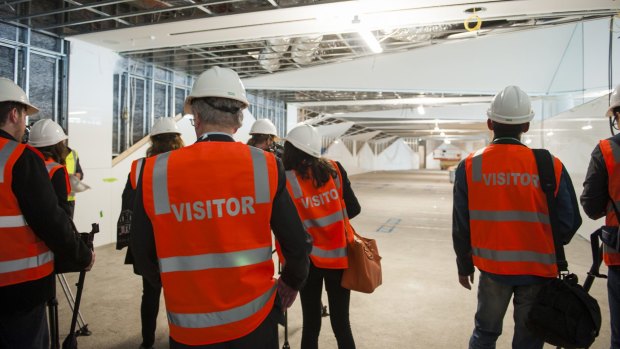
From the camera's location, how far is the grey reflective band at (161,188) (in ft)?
4.54

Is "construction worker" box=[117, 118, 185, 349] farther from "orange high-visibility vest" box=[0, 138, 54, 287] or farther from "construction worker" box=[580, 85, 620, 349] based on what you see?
"construction worker" box=[580, 85, 620, 349]

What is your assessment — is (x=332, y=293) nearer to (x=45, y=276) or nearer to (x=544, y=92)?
(x=45, y=276)

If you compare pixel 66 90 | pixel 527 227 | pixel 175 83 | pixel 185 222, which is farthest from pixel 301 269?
pixel 175 83

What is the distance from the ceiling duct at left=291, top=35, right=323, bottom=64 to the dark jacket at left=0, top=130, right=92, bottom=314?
5.72 metres

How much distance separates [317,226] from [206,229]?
40.6 inches

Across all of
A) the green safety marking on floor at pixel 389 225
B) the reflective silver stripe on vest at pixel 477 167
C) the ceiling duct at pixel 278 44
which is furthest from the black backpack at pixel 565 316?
the ceiling duct at pixel 278 44

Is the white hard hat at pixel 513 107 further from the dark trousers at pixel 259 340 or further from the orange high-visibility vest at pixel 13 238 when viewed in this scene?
the orange high-visibility vest at pixel 13 238

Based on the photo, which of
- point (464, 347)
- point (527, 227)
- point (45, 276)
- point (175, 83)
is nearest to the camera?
point (45, 276)

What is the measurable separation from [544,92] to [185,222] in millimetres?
10077

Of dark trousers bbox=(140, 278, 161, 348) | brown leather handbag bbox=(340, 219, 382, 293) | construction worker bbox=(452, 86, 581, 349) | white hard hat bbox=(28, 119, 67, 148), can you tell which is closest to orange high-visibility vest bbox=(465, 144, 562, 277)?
construction worker bbox=(452, 86, 581, 349)

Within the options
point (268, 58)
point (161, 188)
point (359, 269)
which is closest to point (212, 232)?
point (161, 188)

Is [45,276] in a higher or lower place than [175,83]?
lower

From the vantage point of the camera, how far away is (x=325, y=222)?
2312mm

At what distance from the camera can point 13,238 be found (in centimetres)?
178
